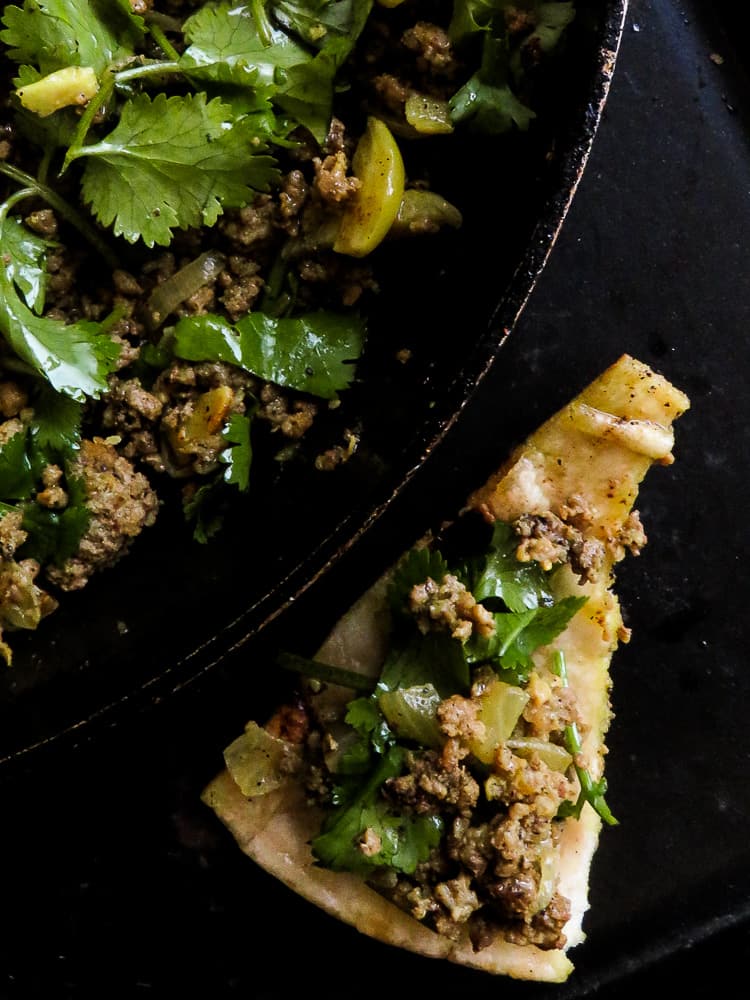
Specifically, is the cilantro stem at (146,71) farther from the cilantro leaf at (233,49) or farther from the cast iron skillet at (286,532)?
the cast iron skillet at (286,532)

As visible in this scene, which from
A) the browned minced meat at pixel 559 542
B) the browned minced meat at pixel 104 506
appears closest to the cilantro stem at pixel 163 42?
the browned minced meat at pixel 104 506

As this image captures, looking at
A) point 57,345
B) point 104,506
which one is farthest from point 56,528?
point 57,345

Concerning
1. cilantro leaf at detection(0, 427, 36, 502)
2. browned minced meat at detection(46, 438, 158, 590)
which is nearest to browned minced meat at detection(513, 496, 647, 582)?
browned minced meat at detection(46, 438, 158, 590)

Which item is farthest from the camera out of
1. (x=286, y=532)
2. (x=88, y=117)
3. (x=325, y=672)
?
(x=325, y=672)

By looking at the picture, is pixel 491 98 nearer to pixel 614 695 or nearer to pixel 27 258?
pixel 27 258

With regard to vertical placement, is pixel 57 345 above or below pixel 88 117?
below

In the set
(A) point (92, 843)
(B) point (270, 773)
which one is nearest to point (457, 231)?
(B) point (270, 773)
